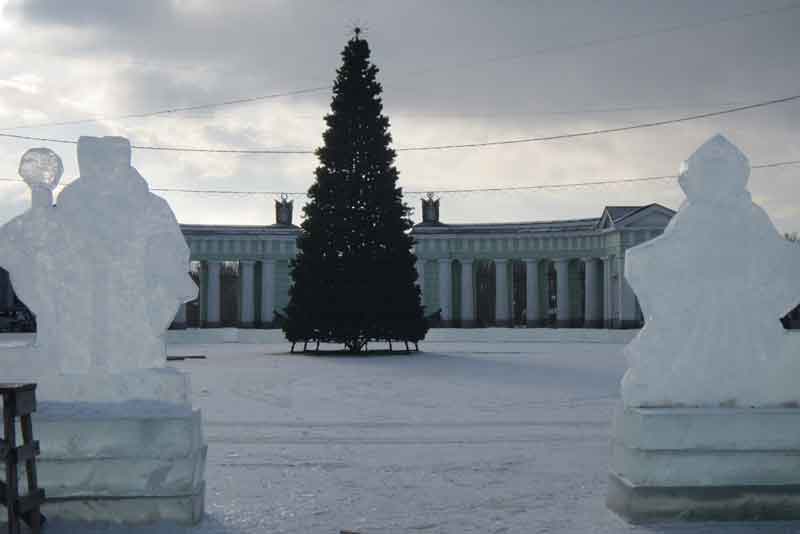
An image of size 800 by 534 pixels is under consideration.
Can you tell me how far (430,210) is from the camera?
63.5 metres

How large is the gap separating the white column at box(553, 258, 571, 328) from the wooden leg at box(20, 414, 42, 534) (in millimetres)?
54076

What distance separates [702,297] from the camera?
299 inches

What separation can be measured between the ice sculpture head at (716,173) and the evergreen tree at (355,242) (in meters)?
23.9

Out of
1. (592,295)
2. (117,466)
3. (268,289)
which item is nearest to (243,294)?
(268,289)

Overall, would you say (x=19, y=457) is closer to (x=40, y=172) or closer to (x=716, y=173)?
(x=40, y=172)

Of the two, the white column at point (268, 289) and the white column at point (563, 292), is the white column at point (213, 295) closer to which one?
the white column at point (268, 289)

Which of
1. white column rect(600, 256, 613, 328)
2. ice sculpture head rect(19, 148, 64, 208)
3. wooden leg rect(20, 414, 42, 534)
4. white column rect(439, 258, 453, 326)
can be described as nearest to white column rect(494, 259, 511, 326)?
white column rect(439, 258, 453, 326)

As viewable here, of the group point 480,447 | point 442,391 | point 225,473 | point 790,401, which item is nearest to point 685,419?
point 790,401

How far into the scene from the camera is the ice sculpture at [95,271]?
731cm

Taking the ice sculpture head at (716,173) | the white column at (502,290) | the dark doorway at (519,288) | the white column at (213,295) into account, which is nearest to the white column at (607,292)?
the white column at (502,290)

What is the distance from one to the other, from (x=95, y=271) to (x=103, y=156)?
1.02 meters

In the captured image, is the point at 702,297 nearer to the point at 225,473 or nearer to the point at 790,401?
the point at 790,401

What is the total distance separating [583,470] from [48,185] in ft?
20.8

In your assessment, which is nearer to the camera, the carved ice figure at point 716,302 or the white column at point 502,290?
the carved ice figure at point 716,302
